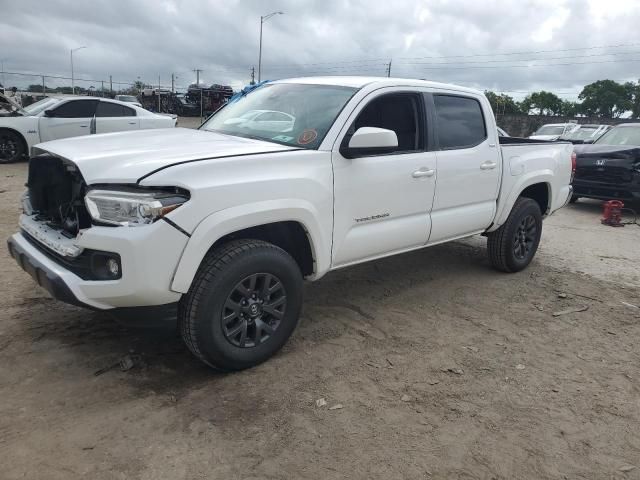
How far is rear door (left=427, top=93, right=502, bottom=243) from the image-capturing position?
433 cm

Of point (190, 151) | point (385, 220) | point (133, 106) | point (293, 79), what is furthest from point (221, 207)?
point (133, 106)

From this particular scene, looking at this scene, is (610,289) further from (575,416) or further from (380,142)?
(380,142)

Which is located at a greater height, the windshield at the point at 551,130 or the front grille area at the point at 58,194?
the windshield at the point at 551,130

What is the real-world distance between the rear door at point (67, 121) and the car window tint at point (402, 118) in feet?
29.6

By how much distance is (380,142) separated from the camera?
3408mm

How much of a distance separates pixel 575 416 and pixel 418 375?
924mm

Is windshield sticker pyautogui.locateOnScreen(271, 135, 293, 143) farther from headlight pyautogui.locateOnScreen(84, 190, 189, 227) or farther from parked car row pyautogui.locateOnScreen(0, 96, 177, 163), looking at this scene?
parked car row pyautogui.locateOnScreen(0, 96, 177, 163)

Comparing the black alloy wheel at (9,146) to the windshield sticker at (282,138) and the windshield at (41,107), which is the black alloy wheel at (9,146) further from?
the windshield sticker at (282,138)

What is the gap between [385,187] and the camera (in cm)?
380

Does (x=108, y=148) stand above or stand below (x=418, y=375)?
above

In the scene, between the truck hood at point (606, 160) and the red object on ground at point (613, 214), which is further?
the truck hood at point (606, 160)

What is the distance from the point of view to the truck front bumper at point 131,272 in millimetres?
2648

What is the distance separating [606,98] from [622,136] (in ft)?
219

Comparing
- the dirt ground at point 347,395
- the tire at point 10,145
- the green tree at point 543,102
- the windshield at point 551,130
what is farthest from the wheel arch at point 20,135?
the green tree at point 543,102
